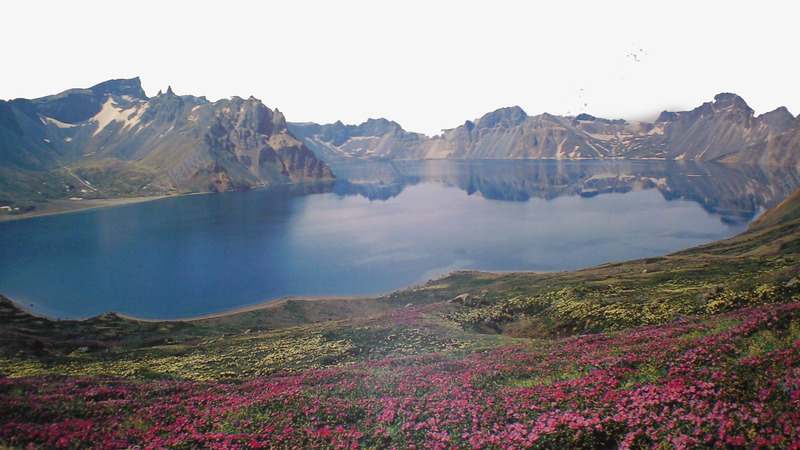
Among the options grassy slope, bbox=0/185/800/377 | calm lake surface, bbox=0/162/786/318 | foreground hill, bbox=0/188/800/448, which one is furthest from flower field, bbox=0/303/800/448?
calm lake surface, bbox=0/162/786/318

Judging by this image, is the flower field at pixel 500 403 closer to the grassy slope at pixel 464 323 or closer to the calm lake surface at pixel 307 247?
the grassy slope at pixel 464 323

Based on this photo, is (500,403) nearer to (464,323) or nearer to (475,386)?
(475,386)

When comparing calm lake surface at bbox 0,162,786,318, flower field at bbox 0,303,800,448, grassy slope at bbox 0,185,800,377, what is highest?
flower field at bbox 0,303,800,448

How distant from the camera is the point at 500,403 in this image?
16266 mm

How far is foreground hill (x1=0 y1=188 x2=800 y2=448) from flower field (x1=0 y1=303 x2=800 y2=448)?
0.21 feet

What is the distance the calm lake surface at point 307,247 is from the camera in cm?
8675

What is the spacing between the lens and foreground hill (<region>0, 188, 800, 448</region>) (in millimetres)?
12523

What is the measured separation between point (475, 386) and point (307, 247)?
4176 inches

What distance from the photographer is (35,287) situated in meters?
90.6

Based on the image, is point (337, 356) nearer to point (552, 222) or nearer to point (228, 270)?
point (228, 270)

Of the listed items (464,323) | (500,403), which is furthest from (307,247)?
(500,403)

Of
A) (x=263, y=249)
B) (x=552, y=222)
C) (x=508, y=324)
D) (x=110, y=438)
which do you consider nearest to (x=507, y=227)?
(x=552, y=222)

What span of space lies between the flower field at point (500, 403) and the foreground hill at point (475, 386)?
6cm

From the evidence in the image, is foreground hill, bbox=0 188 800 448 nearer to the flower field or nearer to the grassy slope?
the flower field
